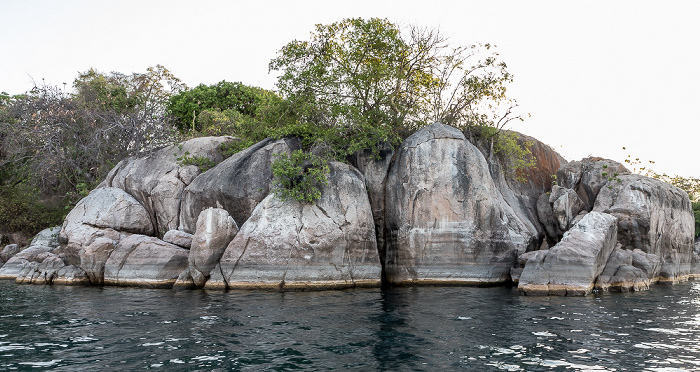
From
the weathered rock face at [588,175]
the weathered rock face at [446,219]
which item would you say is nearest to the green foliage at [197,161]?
the weathered rock face at [446,219]

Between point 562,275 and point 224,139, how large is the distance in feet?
52.0

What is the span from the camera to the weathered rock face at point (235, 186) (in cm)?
2108

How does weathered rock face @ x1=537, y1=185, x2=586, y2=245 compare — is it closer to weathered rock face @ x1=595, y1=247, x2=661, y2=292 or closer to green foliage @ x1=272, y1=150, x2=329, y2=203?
weathered rock face @ x1=595, y1=247, x2=661, y2=292

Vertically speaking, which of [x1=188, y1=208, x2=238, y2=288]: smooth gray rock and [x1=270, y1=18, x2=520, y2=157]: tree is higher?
[x1=270, y1=18, x2=520, y2=157]: tree

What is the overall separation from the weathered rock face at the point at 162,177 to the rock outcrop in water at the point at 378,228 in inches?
2.4

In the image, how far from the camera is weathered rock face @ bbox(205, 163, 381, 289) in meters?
18.5

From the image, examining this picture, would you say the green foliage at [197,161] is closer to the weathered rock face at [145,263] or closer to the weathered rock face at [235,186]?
the weathered rock face at [235,186]

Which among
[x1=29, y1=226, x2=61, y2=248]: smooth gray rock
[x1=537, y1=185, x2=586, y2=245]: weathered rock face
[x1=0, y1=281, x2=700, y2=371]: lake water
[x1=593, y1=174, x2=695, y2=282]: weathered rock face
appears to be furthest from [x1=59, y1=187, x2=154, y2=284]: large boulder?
[x1=593, y1=174, x2=695, y2=282]: weathered rock face

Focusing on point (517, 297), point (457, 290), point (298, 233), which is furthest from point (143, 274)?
point (517, 297)

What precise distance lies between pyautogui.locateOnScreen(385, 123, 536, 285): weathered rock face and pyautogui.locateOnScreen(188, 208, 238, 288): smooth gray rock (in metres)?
6.37

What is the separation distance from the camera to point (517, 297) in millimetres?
16562

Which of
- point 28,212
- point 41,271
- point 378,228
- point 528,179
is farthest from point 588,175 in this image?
point 28,212

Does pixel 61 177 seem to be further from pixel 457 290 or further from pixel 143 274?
pixel 457 290

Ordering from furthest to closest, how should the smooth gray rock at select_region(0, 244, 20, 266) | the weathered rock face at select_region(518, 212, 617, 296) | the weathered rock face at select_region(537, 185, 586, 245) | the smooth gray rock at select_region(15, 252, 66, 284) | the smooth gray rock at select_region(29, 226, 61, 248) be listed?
the smooth gray rock at select_region(0, 244, 20, 266)
the smooth gray rock at select_region(29, 226, 61, 248)
the weathered rock face at select_region(537, 185, 586, 245)
the smooth gray rock at select_region(15, 252, 66, 284)
the weathered rock face at select_region(518, 212, 617, 296)
